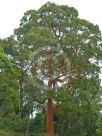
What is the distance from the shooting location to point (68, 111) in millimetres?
27688

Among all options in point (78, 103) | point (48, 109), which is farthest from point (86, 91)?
point (48, 109)

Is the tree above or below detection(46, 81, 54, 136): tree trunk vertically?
above

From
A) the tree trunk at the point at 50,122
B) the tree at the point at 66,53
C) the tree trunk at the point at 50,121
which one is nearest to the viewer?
the tree at the point at 66,53

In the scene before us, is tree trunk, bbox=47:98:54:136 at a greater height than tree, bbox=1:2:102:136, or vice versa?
tree, bbox=1:2:102:136

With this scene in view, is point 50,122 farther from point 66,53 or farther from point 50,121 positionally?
point 66,53

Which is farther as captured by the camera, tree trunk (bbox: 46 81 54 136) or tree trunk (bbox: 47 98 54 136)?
tree trunk (bbox: 47 98 54 136)

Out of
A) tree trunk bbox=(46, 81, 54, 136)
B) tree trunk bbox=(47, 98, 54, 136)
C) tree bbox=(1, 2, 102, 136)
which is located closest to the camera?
tree bbox=(1, 2, 102, 136)

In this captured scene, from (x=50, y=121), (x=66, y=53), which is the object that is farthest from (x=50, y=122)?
(x=66, y=53)

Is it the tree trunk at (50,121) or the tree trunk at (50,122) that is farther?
the tree trunk at (50,122)

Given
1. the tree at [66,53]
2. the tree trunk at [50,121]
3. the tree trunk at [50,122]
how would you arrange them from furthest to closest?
the tree trunk at [50,122] → the tree trunk at [50,121] → the tree at [66,53]

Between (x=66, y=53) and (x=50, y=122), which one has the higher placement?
(x=66, y=53)

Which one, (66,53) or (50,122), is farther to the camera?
(50,122)

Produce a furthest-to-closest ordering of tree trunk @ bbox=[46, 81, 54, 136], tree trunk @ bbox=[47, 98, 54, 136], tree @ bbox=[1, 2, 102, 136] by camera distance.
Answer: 1. tree trunk @ bbox=[47, 98, 54, 136]
2. tree trunk @ bbox=[46, 81, 54, 136]
3. tree @ bbox=[1, 2, 102, 136]

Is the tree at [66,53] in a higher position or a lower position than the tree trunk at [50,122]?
higher
